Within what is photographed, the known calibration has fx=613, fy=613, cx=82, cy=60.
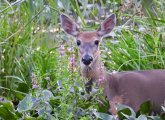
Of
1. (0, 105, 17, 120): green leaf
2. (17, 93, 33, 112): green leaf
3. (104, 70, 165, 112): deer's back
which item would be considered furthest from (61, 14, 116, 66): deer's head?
(17, 93, 33, 112): green leaf

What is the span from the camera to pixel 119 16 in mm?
8219

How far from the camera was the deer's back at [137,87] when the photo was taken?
570 centimetres

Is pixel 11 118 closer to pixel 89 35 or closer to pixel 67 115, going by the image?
pixel 67 115

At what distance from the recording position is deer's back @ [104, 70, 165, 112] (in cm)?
570

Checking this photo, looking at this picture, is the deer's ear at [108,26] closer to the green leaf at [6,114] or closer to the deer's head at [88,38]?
the deer's head at [88,38]

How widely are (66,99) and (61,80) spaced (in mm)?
242

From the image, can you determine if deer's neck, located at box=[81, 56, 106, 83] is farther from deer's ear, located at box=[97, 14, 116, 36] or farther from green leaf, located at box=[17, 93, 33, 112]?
green leaf, located at box=[17, 93, 33, 112]

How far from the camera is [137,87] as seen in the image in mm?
5828

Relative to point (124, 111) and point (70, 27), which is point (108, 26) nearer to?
point (70, 27)

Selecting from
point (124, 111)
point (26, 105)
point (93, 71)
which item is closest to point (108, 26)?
point (93, 71)

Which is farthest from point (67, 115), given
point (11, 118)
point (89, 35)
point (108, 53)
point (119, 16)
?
point (119, 16)

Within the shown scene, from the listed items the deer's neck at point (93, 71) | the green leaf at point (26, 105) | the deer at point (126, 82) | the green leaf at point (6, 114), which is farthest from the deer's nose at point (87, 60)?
the green leaf at point (26, 105)

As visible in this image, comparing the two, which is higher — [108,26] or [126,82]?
[108,26]

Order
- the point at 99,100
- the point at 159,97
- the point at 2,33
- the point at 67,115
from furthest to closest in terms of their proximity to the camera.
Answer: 1. the point at 2,33
2. the point at 159,97
3. the point at 99,100
4. the point at 67,115
